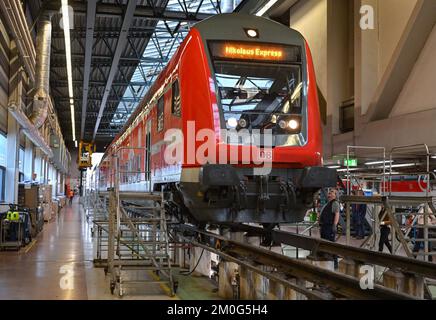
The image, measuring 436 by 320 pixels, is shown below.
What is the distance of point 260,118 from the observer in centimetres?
705

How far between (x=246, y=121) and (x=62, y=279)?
3.95 meters

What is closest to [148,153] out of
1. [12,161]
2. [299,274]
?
[299,274]

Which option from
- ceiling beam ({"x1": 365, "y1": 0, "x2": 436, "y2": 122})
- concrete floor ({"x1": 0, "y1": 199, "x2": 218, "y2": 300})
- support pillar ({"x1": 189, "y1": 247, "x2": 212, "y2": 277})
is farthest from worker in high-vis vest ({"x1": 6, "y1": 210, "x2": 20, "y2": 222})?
ceiling beam ({"x1": 365, "y1": 0, "x2": 436, "y2": 122})

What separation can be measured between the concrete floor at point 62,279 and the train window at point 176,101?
2.52m

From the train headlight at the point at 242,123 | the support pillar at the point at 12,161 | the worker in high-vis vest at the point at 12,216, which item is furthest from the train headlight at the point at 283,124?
the support pillar at the point at 12,161

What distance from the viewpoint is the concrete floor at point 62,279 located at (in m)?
7.05

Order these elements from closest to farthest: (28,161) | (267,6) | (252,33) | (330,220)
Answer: (252,33)
(330,220)
(267,6)
(28,161)

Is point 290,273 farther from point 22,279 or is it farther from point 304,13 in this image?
point 304,13

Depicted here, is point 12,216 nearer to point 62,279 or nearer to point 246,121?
point 62,279

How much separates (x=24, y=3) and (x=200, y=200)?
485 inches

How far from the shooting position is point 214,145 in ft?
22.0

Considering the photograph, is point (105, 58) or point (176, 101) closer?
point (176, 101)

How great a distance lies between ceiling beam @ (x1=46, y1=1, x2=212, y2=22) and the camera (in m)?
14.4
